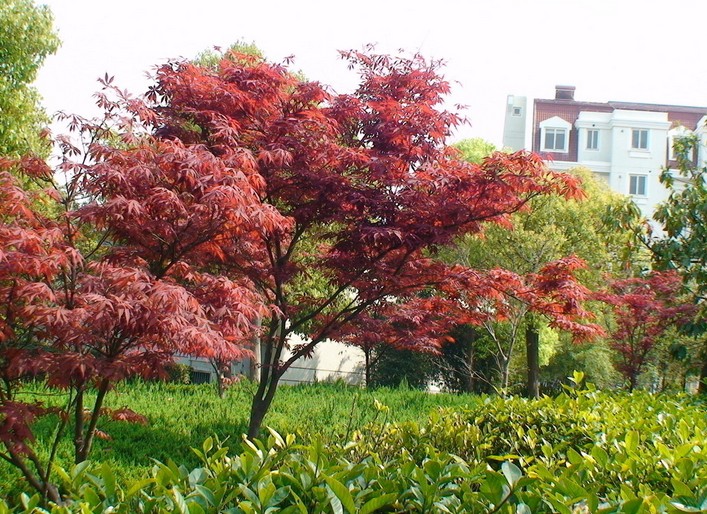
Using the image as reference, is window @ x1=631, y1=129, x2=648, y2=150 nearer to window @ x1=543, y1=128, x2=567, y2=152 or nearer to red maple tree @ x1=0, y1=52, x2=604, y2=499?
window @ x1=543, y1=128, x2=567, y2=152

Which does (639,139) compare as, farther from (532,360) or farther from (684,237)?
(684,237)

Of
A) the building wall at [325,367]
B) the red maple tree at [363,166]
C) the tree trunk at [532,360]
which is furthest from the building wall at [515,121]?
the red maple tree at [363,166]

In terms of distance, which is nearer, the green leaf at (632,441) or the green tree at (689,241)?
the green leaf at (632,441)

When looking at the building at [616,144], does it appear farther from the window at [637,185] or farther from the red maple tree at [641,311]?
the red maple tree at [641,311]

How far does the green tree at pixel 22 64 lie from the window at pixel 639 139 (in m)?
24.1

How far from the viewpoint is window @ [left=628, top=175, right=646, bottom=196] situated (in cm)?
3015

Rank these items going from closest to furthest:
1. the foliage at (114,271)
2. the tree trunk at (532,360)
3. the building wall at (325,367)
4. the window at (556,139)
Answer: the foliage at (114,271), the tree trunk at (532,360), the building wall at (325,367), the window at (556,139)

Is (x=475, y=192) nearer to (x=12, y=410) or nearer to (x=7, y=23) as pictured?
(x=12, y=410)

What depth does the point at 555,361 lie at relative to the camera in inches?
711

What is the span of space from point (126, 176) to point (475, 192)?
3.21 m

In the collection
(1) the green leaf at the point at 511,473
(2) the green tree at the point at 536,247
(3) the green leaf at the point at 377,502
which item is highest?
(2) the green tree at the point at 536,247

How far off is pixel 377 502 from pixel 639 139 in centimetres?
3080

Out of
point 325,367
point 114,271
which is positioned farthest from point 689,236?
→ point 325,367

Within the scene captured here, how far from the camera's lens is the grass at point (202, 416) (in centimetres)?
667
